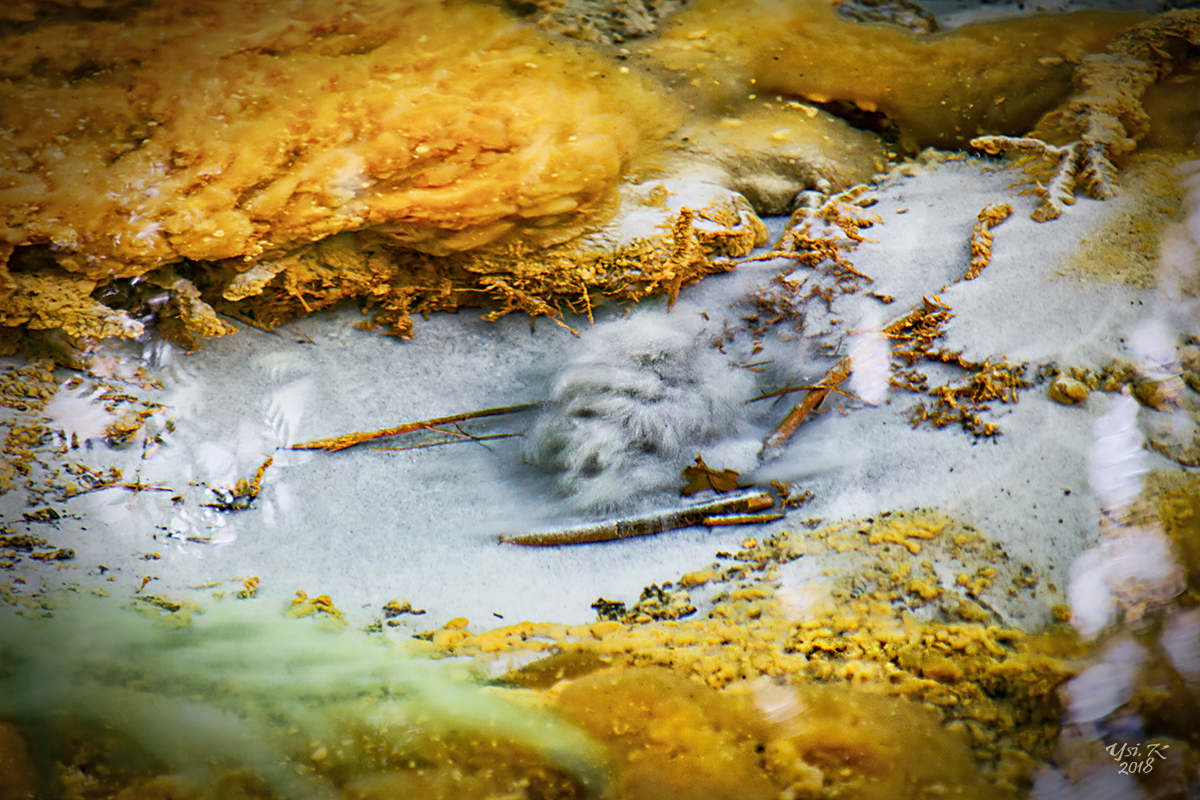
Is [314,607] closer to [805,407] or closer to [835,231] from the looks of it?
[805,407]

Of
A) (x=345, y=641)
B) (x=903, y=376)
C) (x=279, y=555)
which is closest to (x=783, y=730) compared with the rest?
(x=345, y=641)

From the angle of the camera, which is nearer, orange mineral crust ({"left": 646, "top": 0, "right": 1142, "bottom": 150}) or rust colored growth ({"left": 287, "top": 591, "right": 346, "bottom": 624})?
rust colored growth ({"left": 287, "top": 591, "right": 346, "bottom": 624})

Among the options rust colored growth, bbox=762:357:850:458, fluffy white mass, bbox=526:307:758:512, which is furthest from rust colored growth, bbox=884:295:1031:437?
fluffy white mass, bbox=526:307:758:512

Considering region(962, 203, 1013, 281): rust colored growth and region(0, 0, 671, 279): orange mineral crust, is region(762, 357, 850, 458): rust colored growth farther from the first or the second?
region(0, 0, 671, 279): orange mineral crust

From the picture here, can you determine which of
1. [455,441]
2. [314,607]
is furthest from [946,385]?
[314,607]

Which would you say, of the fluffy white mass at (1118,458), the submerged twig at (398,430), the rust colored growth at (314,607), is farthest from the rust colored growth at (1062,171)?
the rust colored growth at (314,607)

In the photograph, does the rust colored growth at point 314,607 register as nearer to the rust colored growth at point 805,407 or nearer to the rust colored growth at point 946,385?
the rust colored growth at point 805,407

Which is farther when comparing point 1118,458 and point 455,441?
point 455,441
